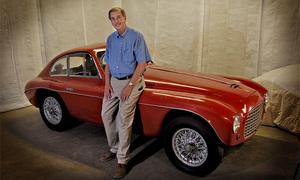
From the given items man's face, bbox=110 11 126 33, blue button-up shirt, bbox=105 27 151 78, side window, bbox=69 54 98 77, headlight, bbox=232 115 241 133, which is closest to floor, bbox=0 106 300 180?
headlight, bbox=232 115 241 133

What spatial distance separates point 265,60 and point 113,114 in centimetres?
245

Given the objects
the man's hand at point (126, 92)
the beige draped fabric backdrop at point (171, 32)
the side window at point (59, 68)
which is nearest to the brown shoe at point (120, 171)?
the man's hand at point (126, 92)

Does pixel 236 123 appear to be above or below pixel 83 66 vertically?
below

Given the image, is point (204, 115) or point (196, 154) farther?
point (196, 154)

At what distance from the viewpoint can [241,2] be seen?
4.48 m

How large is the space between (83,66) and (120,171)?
4.98 ft

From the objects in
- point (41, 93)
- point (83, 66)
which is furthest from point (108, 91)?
point (41, 93)

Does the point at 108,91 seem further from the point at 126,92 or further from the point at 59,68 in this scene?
the point at 59,68

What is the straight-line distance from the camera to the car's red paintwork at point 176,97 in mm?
2945

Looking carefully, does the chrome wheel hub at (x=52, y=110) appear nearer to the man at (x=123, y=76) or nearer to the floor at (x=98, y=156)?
the floor at (x=98, y=156)

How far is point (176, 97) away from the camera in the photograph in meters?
3.16

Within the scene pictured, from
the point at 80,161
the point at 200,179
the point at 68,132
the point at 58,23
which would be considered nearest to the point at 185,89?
the point at 200,179

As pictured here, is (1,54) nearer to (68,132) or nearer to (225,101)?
(68,132)

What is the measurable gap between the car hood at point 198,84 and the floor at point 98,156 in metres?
0.80
